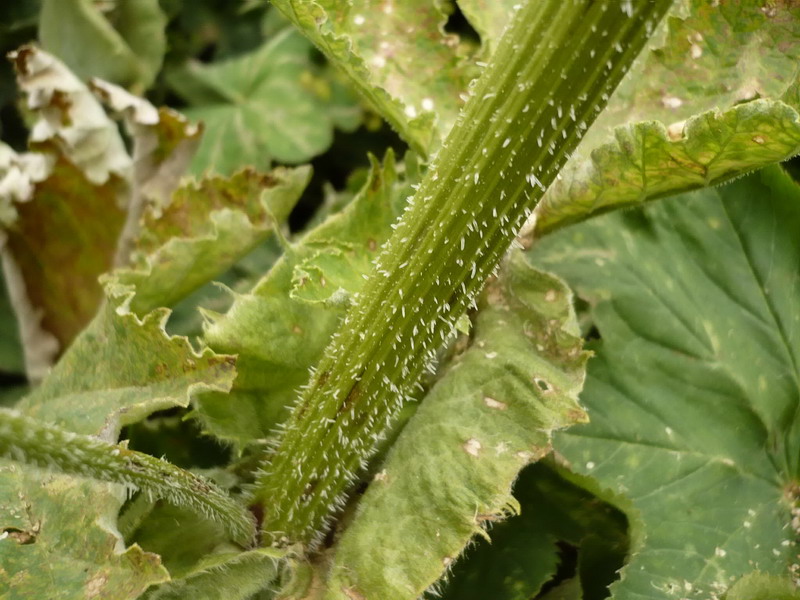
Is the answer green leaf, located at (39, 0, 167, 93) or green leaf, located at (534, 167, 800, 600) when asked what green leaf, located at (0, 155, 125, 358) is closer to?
green leaf, located at (39, 0, 167, 93)

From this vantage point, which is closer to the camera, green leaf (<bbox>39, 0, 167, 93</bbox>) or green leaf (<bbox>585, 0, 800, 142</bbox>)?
green leaf (<bbox>585, 0, 800, 142</bbox>)

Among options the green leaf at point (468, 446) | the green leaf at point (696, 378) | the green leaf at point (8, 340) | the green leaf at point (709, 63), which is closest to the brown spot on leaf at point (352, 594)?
the green leaf at point (468, 446)

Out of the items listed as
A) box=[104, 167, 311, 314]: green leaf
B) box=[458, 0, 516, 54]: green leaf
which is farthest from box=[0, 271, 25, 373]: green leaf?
box=[458, 0, 516, 54]: green leaf

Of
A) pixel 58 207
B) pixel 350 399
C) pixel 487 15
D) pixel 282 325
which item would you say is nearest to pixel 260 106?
pixel 58 207

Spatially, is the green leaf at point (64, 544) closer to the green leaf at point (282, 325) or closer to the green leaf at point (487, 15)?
the green leaf at point (282, 325)

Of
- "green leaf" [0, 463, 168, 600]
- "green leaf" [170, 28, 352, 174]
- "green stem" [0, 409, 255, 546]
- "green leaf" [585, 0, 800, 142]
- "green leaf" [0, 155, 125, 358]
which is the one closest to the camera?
"green stem" [0, 409, 255, 546]

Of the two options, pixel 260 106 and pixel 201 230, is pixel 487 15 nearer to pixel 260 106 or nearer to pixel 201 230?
pixel 201 230
